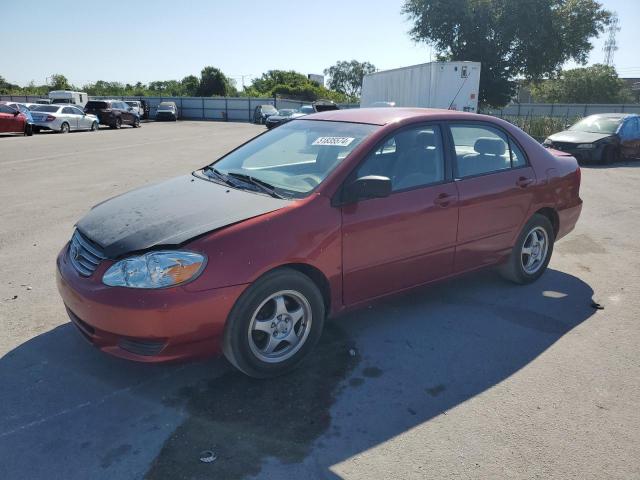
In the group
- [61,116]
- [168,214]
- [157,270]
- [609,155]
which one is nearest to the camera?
[157,270]

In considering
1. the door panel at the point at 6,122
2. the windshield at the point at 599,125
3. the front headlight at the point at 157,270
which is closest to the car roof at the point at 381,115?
the front headlight at the point at 157,270

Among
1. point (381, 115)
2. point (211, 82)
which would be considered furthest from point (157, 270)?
point (211, 82)

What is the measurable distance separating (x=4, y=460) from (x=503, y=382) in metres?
2.85

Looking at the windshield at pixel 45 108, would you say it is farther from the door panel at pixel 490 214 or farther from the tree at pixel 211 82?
the tree at pixel 211 82

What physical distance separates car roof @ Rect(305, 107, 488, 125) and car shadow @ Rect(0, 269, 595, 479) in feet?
5.23

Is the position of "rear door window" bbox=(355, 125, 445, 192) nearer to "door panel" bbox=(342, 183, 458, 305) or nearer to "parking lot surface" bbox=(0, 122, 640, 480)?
"door panel" bbox=(342, 183, 458, 305)

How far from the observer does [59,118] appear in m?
25.5

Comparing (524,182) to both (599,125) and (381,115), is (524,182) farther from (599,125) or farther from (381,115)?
(599,125)

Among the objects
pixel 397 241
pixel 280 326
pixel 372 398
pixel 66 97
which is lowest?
pixel 372 398

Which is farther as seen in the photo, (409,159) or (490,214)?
(490,214)

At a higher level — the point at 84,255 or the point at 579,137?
the point at 579,137

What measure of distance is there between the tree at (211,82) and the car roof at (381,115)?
5691 centimetres

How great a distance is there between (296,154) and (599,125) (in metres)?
14.8

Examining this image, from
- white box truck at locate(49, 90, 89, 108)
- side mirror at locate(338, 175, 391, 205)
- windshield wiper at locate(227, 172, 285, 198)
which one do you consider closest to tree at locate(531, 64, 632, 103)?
white box truck at locate(49, 90, 89, 108)
